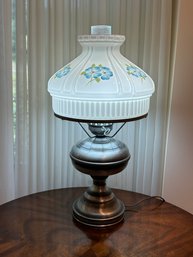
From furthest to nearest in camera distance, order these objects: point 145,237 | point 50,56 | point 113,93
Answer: point 50,56
point 145,237
point 113,93

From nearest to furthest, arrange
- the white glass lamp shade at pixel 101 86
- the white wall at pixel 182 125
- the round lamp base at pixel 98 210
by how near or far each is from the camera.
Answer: the white glass lamp shade at pixel 101 86 < the round lamp base at pixel 98 210 < the white wall at pixel 182 125

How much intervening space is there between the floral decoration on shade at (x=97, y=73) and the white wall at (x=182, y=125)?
0.50 m

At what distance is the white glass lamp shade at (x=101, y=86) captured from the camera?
880mm

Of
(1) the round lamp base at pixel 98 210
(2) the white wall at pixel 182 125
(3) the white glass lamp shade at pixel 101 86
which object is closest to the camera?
(3) the white glass lamp shade at pixel 101 86

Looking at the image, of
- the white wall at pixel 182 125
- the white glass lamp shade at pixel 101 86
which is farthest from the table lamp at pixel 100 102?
the white wall at pixel 182 125

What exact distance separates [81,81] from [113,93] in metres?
0.10

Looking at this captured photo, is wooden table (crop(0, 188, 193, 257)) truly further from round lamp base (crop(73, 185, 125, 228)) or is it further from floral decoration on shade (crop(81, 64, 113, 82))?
floral decoration on shade (crop(81, 64, 113, 82))

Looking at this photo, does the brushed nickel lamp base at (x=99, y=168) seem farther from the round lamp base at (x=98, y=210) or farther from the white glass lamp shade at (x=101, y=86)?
the white glass lamp shade at (x=101, y=86)

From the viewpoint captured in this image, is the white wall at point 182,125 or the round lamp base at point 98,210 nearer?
the round lamp base at point 98,210

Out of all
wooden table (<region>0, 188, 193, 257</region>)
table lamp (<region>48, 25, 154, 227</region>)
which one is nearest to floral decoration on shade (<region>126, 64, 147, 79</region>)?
table lamp (<region>48, 25, 154, 227</region>)

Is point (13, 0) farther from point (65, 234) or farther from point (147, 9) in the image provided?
point (65, 234)

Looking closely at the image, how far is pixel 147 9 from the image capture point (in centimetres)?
125

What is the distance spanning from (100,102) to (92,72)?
9 centimetres

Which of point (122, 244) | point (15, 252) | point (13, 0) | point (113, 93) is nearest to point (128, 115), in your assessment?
point (113, 93)
